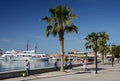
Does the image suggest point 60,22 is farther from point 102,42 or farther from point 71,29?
point 102,42

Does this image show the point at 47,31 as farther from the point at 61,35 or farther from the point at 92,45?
the point at 92,45

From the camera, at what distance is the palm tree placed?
32219 millimetres

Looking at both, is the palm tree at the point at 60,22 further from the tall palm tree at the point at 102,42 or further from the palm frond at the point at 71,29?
→ the tall palm tree at the point at 102,42

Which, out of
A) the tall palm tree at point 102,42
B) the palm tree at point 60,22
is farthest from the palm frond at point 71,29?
the tall palm tree at point 102,42

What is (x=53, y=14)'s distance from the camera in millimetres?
32656

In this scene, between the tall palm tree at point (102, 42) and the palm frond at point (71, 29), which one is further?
the tall palm tree at point (102, 42)

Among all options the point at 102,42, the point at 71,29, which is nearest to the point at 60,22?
the point at 71,29

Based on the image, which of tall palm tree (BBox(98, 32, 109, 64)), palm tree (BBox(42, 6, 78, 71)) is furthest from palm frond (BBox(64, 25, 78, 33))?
tall palm tree (BBox(98, 32, 109, 64))

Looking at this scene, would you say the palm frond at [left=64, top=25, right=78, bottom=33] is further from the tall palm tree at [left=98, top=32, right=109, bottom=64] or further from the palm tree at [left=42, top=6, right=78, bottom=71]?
the tall palm tree at [left=98, top=32, right=109, bottom=64]

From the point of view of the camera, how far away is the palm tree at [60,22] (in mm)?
32219

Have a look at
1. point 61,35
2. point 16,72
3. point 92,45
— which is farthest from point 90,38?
point 16,72

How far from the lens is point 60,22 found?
32500 mm

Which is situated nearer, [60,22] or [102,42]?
[60,22]

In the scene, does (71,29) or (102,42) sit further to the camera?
(102,42)
